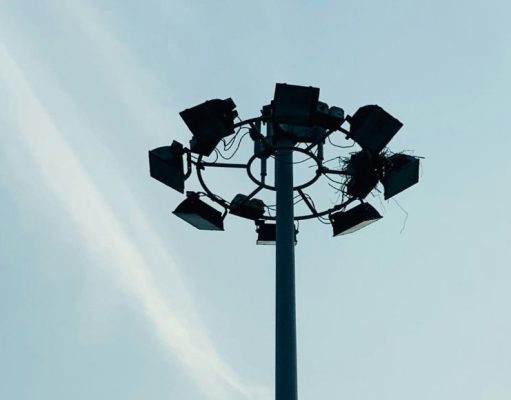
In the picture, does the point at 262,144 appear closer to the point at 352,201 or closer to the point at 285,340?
the point at 352,201

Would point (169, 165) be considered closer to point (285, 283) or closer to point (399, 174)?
point (285, 283)

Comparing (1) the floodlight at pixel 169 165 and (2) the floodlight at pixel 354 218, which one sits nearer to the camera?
(1) the floodlight at pixel 169 165

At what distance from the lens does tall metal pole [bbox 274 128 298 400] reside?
22.0 ft

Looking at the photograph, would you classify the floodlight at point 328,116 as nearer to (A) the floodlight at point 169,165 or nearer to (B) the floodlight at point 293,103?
(B) the floodlight at point 293,103

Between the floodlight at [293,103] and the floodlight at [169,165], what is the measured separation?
120 centimetres

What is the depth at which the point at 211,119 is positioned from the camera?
7.93 meters

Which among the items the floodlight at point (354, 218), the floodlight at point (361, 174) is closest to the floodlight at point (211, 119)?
the floodlight at point (361, 174)

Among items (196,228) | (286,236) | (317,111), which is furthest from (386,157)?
(196,228)

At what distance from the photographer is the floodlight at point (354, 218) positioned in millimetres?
8492

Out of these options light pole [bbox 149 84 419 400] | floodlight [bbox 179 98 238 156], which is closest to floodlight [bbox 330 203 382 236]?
light pole [bbox 149 84 419 400]

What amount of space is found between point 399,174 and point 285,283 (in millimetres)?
1852

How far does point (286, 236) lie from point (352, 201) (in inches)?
58.8

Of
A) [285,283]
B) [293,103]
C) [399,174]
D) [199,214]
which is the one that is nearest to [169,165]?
[199,214]

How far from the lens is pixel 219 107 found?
7.91m
